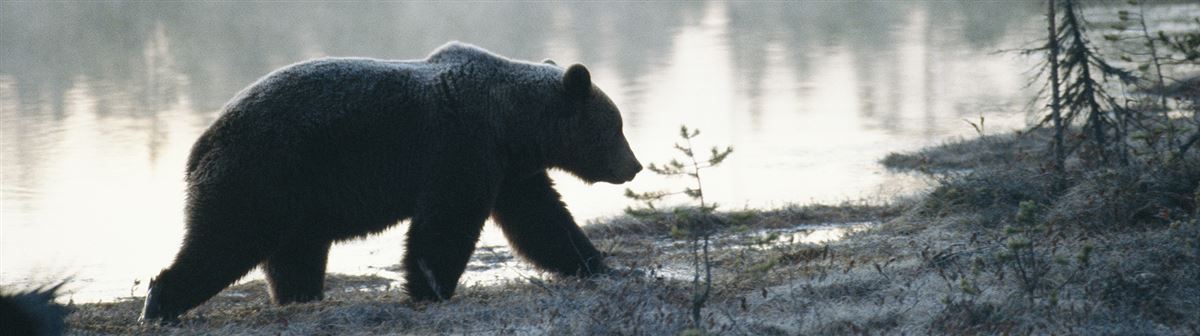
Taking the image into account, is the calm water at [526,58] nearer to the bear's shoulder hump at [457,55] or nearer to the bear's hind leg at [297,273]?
the bear's hind leg at [297,273]

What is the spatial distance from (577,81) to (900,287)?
2267 millimetres

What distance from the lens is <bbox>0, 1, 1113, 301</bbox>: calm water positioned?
13234 mm

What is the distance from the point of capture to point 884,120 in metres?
20.0

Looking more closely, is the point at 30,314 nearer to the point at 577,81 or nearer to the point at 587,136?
the point at 577,81

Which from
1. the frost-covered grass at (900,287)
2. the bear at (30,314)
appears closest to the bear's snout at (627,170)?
the frost-covered grass at (900,287)

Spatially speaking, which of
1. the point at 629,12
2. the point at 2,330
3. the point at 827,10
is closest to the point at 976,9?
the point at 827,10

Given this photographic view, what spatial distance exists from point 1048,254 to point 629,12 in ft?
127

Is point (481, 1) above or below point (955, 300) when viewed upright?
above

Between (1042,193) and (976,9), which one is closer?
(1042,193)

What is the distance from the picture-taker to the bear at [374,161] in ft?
24.4

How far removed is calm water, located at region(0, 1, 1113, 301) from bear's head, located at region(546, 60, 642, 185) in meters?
2.81

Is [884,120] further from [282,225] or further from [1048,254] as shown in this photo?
[282,225]

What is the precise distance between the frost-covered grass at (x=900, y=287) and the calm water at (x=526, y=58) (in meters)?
1.59

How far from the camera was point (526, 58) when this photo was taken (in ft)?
94.1
